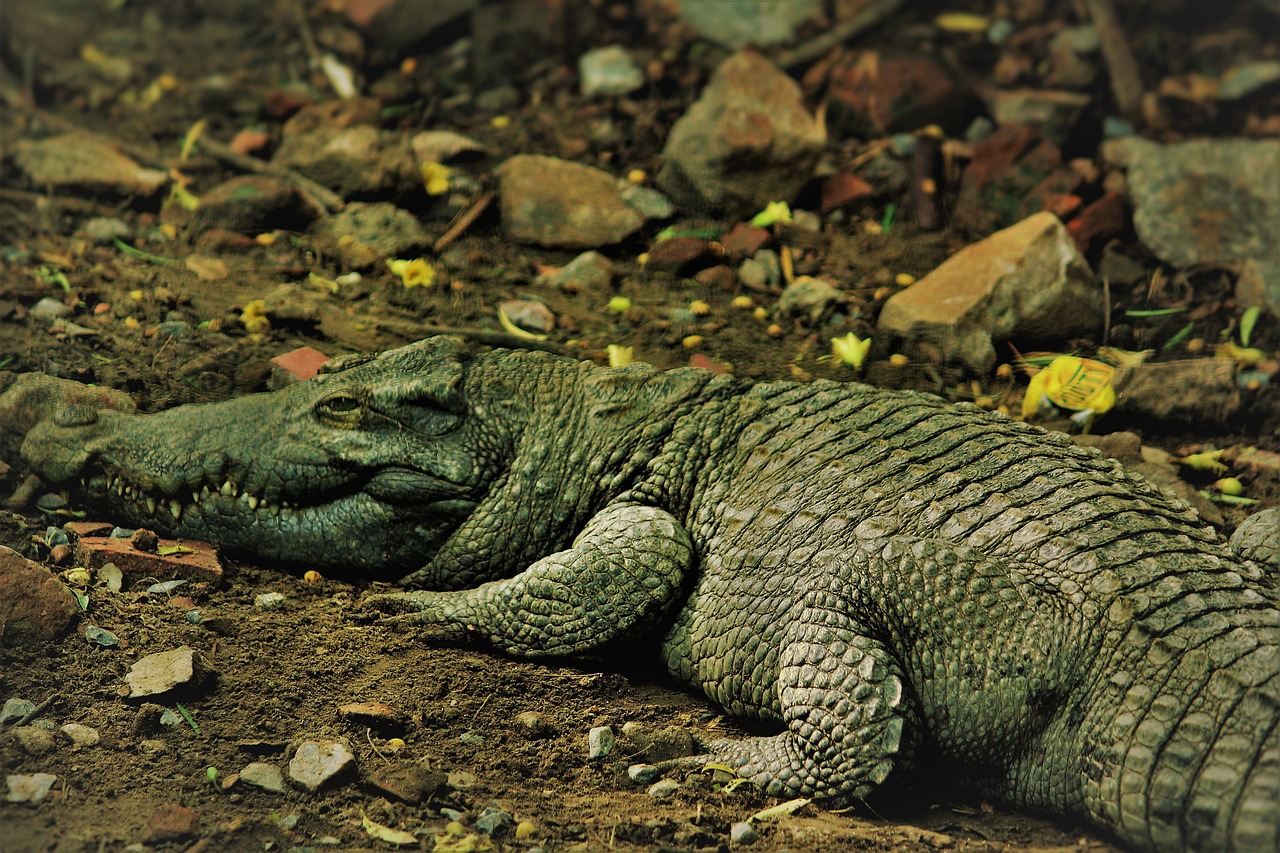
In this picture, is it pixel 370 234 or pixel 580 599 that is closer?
pixel 580 599

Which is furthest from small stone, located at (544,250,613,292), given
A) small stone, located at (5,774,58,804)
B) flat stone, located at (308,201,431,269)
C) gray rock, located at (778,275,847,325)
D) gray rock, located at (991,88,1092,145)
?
small stone, located at (5,774,58,804)

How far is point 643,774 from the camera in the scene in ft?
8.28

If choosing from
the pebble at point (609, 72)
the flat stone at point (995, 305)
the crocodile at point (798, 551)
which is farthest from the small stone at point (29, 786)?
the pebble at point (609, 72)

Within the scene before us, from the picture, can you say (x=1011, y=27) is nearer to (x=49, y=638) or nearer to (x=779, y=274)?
(x=779, y=274)

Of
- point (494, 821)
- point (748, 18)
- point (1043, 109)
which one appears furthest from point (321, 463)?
point (1043, 109)

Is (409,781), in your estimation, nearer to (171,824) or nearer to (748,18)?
(171,824)

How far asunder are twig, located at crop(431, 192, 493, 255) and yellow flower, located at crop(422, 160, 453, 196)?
13 cm

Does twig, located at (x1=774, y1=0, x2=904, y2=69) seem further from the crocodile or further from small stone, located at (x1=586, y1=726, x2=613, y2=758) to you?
small stone, located at (x1=586, y1=726, x2=613, y2=758)

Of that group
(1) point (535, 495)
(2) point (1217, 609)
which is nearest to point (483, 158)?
(1) point (535, 495)

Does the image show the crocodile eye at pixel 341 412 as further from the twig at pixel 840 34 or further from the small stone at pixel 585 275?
the twig at pixel 840 34

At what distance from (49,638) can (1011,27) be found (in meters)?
4.32

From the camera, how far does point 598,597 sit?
2.93m

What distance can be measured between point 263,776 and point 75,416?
4.60ft

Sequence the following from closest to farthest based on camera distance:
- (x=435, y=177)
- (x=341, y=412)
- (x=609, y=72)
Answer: (x=341, y=412)
(x=435, y=177)
(x=609, y=72)
